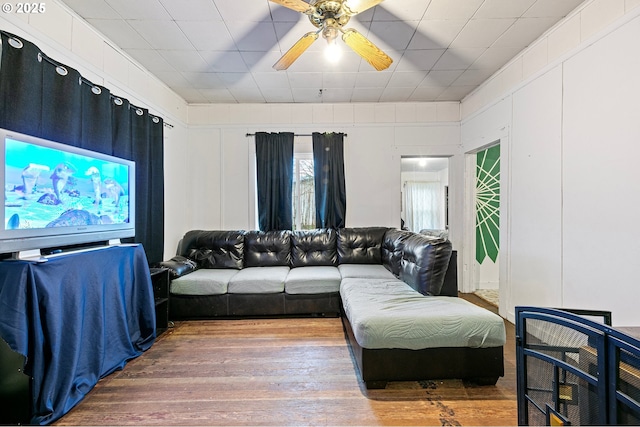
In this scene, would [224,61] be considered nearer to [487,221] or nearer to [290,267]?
[290,267]

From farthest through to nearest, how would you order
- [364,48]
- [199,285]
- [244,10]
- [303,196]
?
[303,196] → [199,285] → [244,10] → [364,48]

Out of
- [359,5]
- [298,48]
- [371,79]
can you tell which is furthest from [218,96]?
[359,5]

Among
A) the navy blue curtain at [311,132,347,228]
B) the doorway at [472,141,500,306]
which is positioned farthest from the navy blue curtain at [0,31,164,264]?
the doorway at [472,141,500,306]

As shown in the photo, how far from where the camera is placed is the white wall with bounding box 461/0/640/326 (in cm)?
180

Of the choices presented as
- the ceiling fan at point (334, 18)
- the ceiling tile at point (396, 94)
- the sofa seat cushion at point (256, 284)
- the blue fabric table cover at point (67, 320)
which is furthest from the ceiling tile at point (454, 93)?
the blue fabric table cover at point (67, 320)

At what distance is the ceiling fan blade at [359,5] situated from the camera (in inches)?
64.9

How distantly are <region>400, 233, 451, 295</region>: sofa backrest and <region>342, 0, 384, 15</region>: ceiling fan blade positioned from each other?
184 centimetres

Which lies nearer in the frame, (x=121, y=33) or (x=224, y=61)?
(x=121, y=33)

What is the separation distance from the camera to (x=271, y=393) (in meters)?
1.88

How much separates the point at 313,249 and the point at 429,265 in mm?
1750

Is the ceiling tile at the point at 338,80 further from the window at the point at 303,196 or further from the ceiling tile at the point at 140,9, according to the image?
the ceiling tile at the point at 140,9

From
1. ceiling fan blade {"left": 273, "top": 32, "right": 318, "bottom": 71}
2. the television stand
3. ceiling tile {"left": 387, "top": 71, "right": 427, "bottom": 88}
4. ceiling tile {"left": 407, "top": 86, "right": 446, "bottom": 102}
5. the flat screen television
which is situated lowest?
the television stand

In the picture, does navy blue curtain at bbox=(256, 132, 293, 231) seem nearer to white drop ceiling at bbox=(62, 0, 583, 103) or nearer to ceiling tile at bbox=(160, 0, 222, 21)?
white drop ceiling at bbox=(62, 0, 583, 103)

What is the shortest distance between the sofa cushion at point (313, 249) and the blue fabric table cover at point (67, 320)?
1.96 metres
